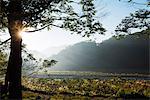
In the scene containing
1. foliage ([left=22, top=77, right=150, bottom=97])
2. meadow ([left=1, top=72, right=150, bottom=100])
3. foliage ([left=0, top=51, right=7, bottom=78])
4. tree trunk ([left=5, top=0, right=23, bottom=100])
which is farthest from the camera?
foliage ([left=22, top=77, right=150, bottom=97])

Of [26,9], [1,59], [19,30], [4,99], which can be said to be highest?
[26,9]

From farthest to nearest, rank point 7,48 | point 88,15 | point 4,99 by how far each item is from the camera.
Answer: point 7,48 → point 88,15 → point 4,99

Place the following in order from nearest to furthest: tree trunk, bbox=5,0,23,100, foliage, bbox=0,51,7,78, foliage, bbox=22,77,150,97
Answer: tree trunk, bbox=5,0,23,100
foliage, bbox=0,51,7,78
foliage, bbox=22,77,150,97

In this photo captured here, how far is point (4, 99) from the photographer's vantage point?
61.2ft

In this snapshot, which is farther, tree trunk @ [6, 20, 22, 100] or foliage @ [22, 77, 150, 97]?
foliage @ [22, 77, 150, 97]

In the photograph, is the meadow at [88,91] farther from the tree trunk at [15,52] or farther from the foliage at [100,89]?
the tree trunk at [15,52]

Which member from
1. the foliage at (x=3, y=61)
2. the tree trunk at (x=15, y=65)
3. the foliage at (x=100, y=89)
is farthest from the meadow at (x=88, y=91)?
the foliage at (x=3, y=61)

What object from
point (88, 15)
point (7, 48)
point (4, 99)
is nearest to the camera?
point (4, 99)

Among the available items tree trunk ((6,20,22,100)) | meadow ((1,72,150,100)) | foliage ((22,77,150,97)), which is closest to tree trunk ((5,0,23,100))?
tree trunk ((6,20,22,100))

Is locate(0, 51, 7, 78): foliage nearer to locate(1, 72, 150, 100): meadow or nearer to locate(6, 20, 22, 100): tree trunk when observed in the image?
locate(1, 72, 150, 100): meadow

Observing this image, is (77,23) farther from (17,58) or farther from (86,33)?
(17,58)

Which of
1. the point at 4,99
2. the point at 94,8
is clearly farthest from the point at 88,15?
the point at 4,99

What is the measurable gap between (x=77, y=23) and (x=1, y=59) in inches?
299

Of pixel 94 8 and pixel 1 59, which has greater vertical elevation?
pixel 94 8
